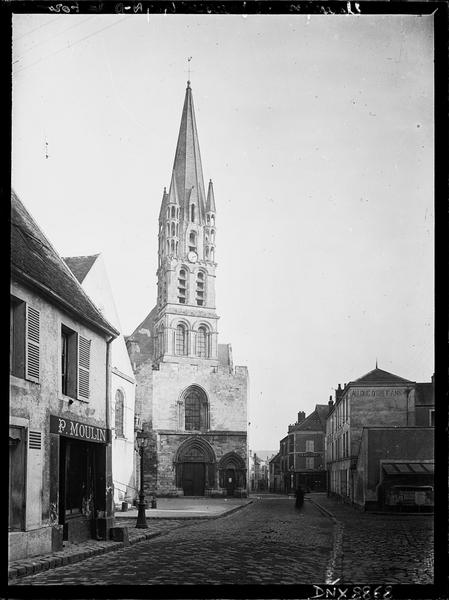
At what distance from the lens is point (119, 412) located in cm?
2695

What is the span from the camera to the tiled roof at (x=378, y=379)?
29.0ft

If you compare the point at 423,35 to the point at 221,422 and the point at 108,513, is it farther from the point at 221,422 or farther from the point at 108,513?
the point at 221,422

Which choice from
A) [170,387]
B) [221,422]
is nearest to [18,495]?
[170,387]

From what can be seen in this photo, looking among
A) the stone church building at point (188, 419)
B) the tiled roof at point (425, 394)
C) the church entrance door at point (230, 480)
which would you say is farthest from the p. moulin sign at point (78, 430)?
the church entrance door at point (230, 480)

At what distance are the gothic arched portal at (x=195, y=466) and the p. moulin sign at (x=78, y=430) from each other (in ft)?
99.2

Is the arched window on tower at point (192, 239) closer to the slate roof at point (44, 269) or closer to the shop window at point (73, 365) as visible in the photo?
the slate roof at point (44, 269)

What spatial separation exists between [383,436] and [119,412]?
18.8m

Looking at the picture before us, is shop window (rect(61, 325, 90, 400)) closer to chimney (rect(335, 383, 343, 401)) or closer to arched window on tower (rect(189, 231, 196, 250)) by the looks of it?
arched window on tower (rect(189, 231, 196, 250))

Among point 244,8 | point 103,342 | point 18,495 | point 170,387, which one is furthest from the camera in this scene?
point 170,387

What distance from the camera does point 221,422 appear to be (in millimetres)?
41312

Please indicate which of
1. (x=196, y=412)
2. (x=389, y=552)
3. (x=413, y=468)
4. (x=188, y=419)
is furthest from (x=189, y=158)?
(x=188, y=419)

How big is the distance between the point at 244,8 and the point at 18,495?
20.4 feet

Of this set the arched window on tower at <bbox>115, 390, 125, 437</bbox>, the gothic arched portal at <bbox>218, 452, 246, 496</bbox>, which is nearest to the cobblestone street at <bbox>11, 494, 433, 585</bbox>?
the arched window on tower at <bbox>115, 390, 125, 437</bbox>

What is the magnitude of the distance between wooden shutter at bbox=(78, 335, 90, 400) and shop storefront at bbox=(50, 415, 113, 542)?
0.50m
